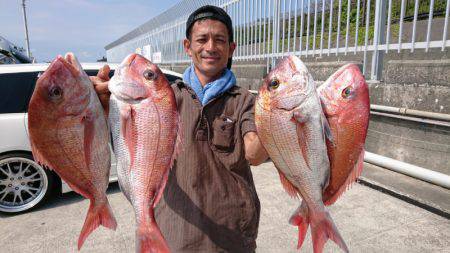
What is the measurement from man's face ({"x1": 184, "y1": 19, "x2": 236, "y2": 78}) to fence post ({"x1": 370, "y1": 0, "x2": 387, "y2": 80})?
355cm

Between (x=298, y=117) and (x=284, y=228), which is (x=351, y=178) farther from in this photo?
(x=284, y=228)

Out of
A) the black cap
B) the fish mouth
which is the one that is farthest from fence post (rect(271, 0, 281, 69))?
the fish mouth

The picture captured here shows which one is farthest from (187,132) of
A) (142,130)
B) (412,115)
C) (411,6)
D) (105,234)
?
(411,6)

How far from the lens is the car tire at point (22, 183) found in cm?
411

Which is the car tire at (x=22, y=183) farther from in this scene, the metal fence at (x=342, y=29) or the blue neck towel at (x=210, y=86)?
the metal fence at (x=342, y=29)

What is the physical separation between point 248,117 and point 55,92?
95 cm

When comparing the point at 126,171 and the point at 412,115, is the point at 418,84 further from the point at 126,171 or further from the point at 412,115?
the point at 126,171

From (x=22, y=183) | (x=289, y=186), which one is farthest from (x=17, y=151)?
(x=289, y=186)

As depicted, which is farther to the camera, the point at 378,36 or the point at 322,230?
the point at 378,36

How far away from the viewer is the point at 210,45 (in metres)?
1.81

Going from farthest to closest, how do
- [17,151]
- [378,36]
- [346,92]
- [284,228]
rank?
[378,36] → [17,151] → [284,228] → [346,92]

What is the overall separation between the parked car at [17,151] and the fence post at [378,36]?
4.75 m

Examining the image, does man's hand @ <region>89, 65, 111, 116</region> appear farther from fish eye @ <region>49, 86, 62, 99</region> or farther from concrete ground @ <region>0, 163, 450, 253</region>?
concrete ground @ <region>0, 163, 450, 253</region>

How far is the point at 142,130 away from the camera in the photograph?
4.74 ft
